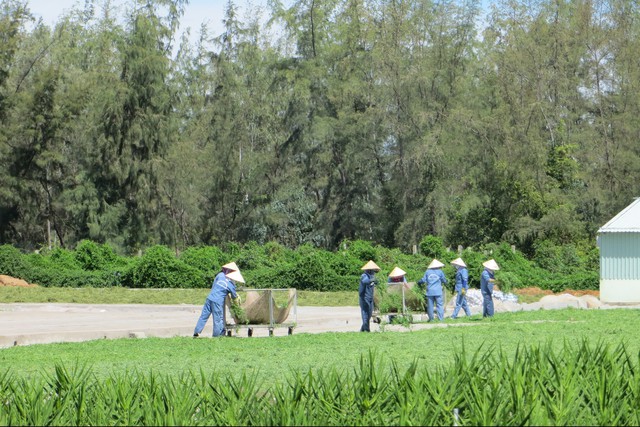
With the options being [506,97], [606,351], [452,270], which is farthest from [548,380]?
[506,97]

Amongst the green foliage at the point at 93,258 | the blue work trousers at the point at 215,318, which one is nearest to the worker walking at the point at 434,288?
the blue work trousers at the point at 215,318

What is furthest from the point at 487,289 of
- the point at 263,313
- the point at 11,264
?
the point at 11,264

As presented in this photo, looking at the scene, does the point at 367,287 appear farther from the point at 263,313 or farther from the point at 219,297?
the point at 219,297

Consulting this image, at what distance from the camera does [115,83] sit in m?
70.4

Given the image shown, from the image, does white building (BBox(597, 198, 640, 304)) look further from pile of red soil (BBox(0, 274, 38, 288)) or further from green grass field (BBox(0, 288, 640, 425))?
green grass field (BBox(0, 288, 640, 425))

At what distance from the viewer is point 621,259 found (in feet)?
118

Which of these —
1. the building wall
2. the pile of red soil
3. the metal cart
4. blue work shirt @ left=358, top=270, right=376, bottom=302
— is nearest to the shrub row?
the pile of red soil

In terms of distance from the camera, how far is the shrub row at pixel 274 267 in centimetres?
4178

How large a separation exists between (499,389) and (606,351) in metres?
2.00

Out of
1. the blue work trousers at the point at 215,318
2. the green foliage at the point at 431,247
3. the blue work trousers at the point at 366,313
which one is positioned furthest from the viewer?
the green foliage at the point at 431,247

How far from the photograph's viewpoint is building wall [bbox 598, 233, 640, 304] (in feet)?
117

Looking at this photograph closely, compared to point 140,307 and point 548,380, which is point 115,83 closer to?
point 140,307

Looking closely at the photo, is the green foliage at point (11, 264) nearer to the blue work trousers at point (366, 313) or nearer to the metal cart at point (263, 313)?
the metal cart at point (263, 313)

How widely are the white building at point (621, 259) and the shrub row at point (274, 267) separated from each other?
3.81 m
